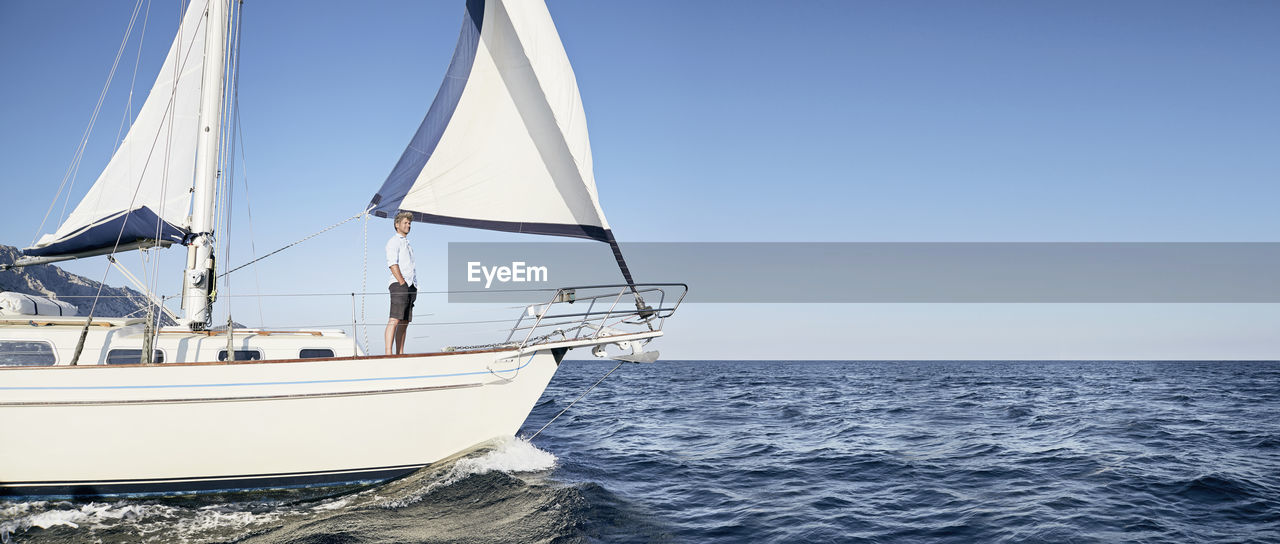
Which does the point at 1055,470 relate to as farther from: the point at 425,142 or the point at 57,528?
the point at 57,528

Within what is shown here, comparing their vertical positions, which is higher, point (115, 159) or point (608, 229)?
point (115, 159)

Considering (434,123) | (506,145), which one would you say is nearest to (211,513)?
(434,123)

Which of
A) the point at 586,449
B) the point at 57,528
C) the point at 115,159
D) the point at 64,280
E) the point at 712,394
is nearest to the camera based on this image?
the point at 57,528

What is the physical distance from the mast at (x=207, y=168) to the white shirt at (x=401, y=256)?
11.6ft

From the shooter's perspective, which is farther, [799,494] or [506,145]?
[506,145]

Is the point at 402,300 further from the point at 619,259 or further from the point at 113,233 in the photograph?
the point at 113,233

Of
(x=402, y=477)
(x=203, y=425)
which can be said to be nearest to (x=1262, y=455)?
(x=402, y=477)

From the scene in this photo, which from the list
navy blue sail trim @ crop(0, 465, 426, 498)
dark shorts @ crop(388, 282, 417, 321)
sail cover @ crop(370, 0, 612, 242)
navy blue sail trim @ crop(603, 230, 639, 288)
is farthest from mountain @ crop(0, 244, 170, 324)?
navy blue sail trim @ crop(603, 230, 639, 288)

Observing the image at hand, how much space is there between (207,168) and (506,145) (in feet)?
16.7

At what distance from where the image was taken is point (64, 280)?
Result: 40875mm

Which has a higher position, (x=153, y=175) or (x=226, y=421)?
(x=153, y=175)

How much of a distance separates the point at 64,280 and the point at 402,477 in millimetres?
43843

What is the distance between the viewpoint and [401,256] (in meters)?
9.62

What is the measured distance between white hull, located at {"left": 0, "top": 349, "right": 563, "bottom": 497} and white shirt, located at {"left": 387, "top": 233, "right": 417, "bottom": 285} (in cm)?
136
